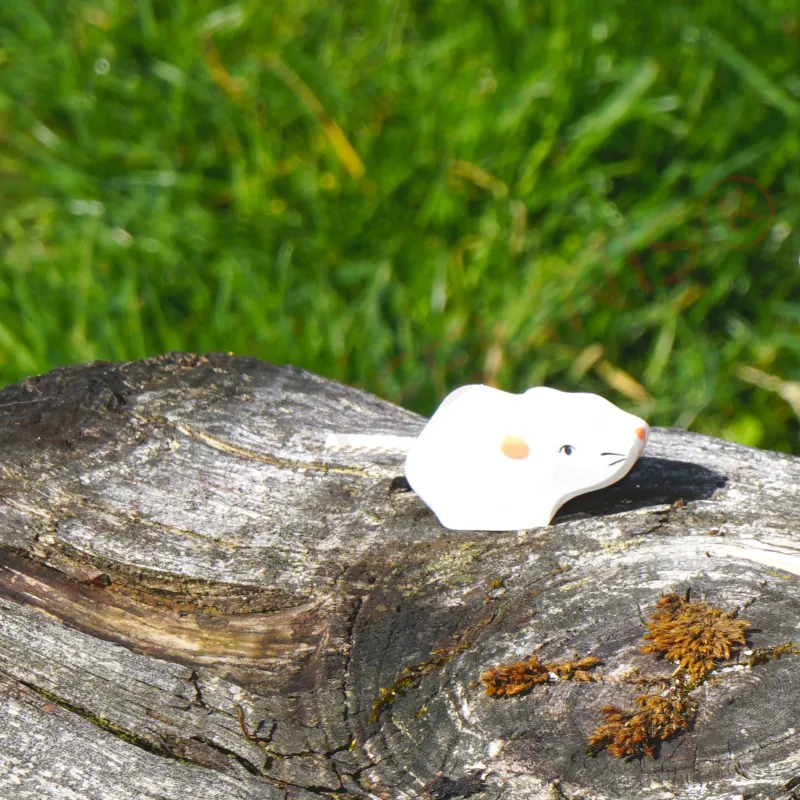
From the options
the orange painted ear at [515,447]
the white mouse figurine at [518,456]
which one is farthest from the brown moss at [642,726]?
the orange painted ear at [515,447]

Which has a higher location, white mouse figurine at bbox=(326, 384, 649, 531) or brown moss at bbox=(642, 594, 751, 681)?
white mouse figurine at bbox=(326, 384, 649, 531)

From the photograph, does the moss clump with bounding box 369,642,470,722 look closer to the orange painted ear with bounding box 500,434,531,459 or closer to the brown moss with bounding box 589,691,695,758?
the brown moss with bounding box 589,691,695,758

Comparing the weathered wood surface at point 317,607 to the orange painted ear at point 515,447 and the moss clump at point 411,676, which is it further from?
the orange painted ear at point 515,447

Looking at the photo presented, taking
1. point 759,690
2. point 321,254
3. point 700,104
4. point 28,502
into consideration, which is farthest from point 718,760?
point 700,104

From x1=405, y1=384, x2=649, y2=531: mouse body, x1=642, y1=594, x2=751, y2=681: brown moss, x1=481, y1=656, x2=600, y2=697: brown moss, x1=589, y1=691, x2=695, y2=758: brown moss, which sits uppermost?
x1=405, y1=384, x2=649, y2=531: mouse body

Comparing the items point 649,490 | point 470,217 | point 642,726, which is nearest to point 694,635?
point 642,726

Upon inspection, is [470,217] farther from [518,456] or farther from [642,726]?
[642,726]

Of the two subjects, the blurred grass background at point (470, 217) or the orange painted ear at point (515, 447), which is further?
the blurred grass background at point (470, 217)

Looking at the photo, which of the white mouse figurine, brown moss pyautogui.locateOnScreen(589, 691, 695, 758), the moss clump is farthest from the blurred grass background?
brown moss pyautogui.locateOnScreen(589, 691, 695, 758)
